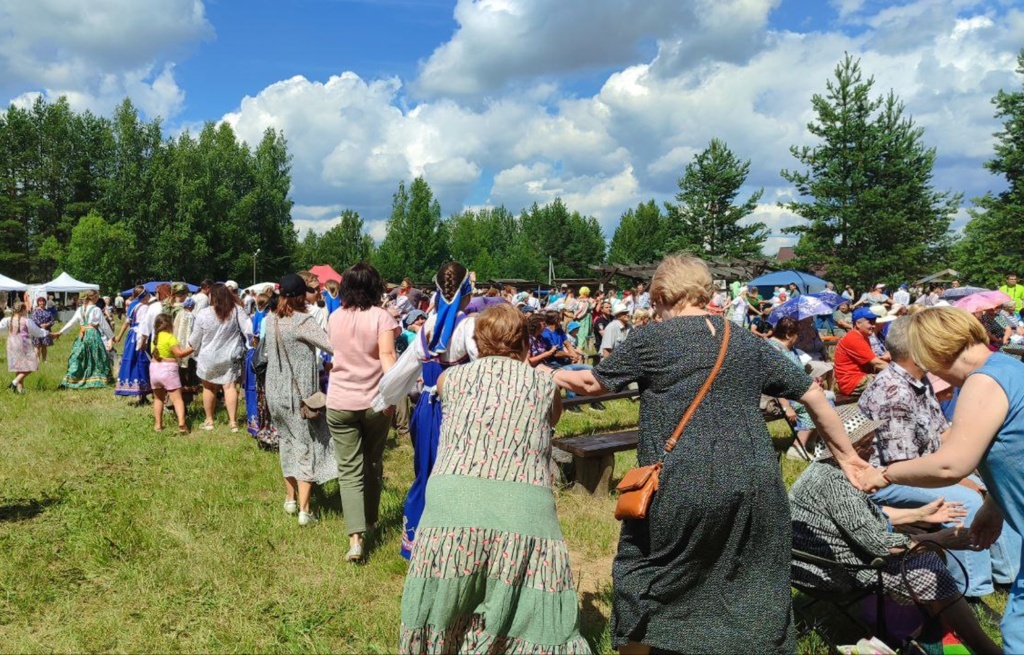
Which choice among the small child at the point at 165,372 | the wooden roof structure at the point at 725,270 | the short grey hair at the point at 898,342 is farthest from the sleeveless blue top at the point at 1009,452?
the wooden roof structure at the point at 725,270

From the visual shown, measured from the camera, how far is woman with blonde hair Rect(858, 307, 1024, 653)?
2.37 m

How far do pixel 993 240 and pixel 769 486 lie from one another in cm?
3146

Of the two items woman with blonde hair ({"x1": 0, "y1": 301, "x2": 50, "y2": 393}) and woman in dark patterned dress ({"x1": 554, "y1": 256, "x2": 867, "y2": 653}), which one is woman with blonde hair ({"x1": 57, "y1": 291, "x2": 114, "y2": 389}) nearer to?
woman with blonde hair ({"x1": 0, "y1": 301, "x2": 50, "y2": 393})

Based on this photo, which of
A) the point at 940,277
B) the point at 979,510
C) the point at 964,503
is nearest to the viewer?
the point at 979,510

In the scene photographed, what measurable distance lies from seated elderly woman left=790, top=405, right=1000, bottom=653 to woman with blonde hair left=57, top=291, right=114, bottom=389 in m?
12.0

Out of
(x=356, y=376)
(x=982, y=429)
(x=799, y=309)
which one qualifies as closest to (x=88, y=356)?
(x=356, y=376)

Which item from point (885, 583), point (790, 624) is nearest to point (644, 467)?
point (790, 624)

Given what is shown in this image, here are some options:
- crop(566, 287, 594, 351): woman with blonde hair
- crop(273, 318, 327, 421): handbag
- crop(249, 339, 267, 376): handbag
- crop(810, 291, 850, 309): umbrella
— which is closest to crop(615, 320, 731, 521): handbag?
crop(273, 318, 327, 421): handbag

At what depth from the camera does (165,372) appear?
8.23m

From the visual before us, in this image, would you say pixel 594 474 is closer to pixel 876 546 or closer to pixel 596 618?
pixel 596 618

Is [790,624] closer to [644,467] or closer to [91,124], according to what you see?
[644,467]

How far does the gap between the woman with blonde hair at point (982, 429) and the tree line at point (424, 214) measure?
1186 inches

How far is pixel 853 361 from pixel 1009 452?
493cm

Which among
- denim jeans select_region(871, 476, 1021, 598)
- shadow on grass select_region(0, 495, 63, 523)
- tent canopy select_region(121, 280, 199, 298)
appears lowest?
shadow on grass select_region(0, 495, 63, 523)
